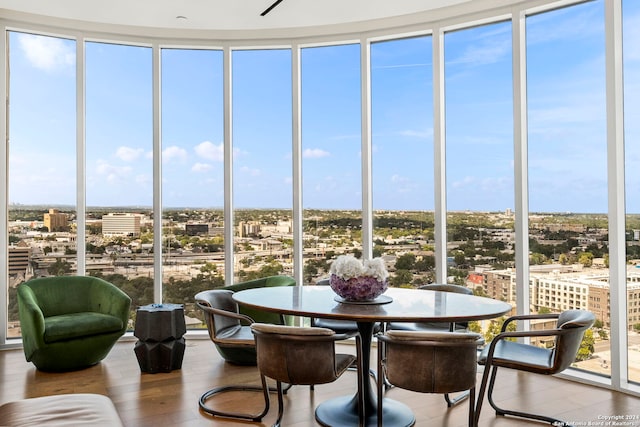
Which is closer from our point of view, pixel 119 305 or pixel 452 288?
pixel 452 288

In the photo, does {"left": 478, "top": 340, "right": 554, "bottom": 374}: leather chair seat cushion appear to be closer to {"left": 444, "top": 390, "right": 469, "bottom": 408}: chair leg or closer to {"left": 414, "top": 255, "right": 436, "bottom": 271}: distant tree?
{"left": 444, "top": 390, "right": 469, "bottom": 408}: chair leg

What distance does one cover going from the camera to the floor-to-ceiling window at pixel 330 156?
17.4 feet

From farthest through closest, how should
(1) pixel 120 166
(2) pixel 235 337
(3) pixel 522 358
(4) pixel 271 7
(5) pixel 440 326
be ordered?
(1) pixel 120 166, (4) pixel 271 7, (5) pixel 440 326, (2) pixel 235 337, (3) pixel 522 358

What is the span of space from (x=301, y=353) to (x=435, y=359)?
27.7 inches

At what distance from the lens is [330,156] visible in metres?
5.39

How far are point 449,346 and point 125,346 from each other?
141 inches

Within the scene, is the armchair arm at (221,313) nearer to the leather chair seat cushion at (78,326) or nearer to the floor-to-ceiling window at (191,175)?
the leather chair seat cushion at (78,326)

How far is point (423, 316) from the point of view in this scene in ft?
9.19

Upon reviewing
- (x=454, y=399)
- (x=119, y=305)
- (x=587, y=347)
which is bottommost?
(x=454, y=399)

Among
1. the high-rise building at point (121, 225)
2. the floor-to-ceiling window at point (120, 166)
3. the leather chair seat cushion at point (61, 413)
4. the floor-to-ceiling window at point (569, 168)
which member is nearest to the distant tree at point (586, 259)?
the floor-to-ceiling window at point (569, 168)

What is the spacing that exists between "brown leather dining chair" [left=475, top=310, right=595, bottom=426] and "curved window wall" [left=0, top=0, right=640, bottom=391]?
1137 millimetres

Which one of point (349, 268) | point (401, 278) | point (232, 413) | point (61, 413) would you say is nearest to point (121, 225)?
point (232, 413)

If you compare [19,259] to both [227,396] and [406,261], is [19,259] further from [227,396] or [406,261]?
[406,261]

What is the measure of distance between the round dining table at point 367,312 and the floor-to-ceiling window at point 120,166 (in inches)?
86.4
